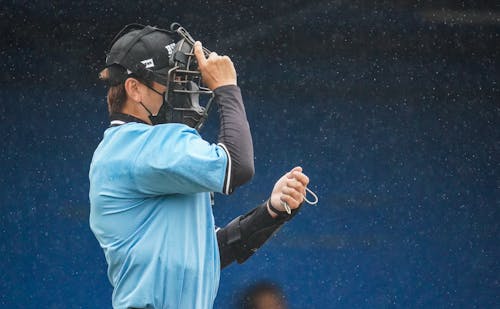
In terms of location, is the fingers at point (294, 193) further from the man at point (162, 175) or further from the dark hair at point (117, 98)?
the dark hair at point (117, 98)

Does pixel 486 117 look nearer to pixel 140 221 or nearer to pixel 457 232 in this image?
pixel 457 232

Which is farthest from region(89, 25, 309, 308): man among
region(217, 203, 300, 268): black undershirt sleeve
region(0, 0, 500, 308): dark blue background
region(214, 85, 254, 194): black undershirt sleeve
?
region(0, 0, 500, 308): dark blue background

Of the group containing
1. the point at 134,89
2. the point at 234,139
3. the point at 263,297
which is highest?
the point at 134,89

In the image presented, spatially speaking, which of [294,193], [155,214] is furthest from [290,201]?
[155,214]

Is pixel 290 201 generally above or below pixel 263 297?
above

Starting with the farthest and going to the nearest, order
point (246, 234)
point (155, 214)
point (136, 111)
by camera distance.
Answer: point (246, 234)
point (136, 111)
point (155, 214)

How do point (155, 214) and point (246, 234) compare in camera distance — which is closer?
point (155, 214)

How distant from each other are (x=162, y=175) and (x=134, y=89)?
1.05ft

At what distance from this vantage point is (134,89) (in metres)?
2.64

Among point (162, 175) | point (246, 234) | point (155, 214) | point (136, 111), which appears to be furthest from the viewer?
point (246, 234)

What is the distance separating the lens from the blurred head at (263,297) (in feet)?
15.7

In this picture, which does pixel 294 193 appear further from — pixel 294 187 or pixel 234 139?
pixel 234 139

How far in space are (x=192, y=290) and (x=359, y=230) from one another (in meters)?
2.42

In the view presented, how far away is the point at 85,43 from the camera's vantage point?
4.74m
